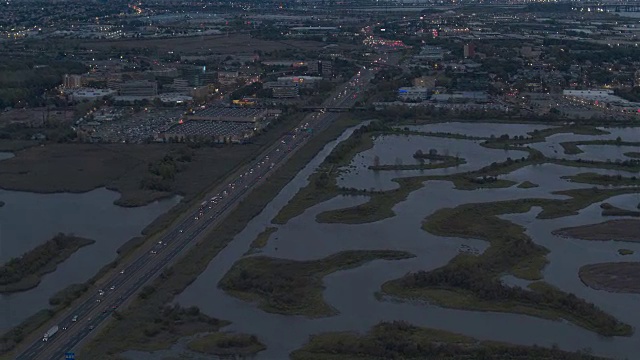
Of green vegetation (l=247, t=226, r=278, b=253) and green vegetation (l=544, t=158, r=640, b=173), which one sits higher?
green vegetation (l=247, t=226, r=278, b=253)

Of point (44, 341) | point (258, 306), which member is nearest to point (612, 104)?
point (258, 306)

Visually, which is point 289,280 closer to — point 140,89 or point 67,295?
point 67,295

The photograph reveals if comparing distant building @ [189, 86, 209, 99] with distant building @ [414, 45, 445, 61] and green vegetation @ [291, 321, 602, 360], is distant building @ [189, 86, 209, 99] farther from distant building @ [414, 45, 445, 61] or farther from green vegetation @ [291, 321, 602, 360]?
green vegetation @ [291, 321, 602, 360]

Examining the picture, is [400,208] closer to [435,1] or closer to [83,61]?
[83,61]

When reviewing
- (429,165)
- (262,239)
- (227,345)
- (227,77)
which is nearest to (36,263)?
(262,239)

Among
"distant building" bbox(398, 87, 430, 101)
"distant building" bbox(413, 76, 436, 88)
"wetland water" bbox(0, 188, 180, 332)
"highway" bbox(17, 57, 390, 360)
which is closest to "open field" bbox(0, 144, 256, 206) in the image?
"wetland water" bbox(0, 188, 180, 332)
